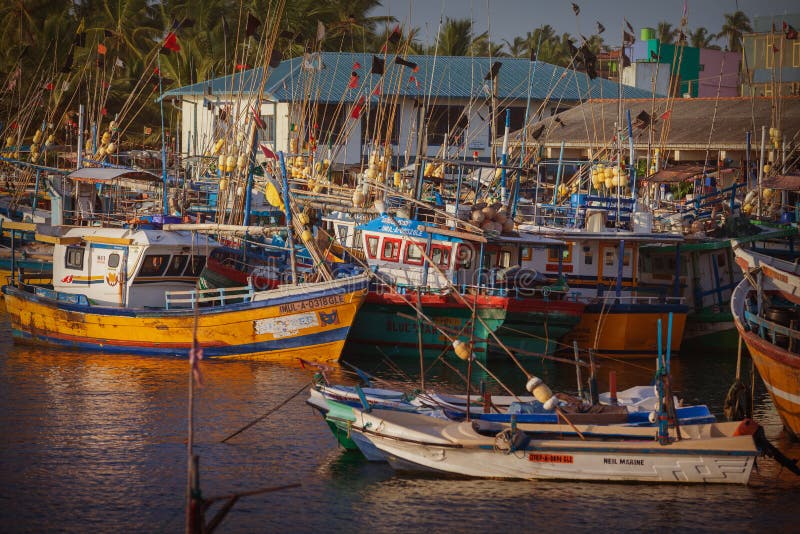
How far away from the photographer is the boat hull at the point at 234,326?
2425 cm

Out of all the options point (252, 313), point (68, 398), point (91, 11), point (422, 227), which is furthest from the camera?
point (91, 11)

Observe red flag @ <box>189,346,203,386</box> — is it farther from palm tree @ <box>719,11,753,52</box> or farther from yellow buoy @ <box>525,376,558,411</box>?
palm tree @ <box>719,11,753,52</box>

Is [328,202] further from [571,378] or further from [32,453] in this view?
[32,453]

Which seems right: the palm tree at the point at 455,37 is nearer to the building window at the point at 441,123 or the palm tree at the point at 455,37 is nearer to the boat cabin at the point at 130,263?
the building window at the point at 441,123

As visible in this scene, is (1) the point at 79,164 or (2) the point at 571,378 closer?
(2) the point at 571,378

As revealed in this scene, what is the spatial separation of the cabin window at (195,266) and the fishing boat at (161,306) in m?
0.02

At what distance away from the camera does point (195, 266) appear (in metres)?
26.1

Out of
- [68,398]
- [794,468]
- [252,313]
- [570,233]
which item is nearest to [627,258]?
[570,233]

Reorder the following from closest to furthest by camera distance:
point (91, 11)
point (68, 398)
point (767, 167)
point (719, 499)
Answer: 1. point (719, 499)
2. point (68, 398)
3. point (767, 167)
4. point (91, 11)

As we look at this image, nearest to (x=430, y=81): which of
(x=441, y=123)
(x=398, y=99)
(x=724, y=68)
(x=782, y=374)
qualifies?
(x=398, y=99)

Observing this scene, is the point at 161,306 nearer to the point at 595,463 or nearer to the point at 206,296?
the point at 206,296

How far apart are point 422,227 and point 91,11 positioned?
36.7 meters

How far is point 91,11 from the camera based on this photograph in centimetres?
5769

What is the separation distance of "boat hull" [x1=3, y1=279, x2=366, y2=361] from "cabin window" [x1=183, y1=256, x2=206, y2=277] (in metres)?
1.34
